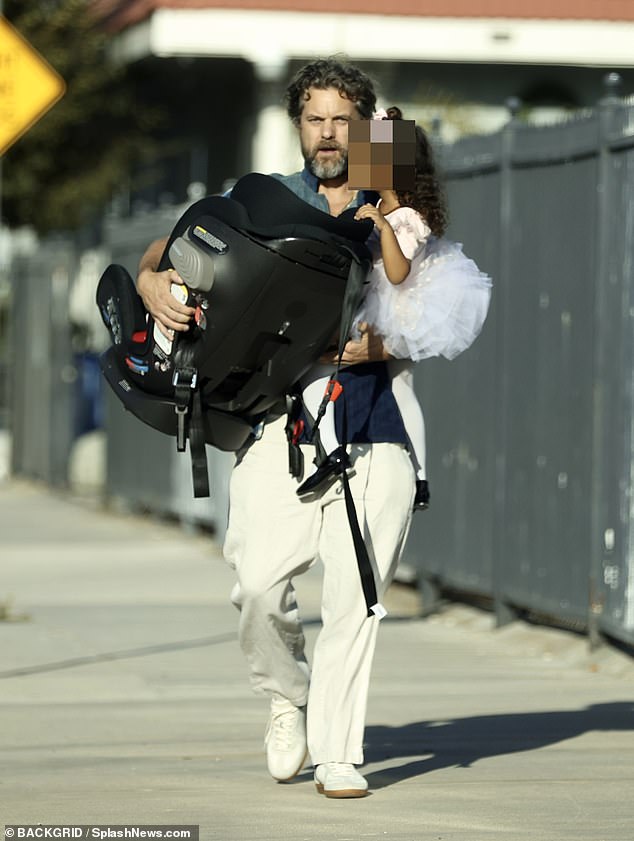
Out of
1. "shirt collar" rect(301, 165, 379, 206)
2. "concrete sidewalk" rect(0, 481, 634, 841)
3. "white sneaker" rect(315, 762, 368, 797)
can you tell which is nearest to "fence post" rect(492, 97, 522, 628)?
"concrete sidewalk" rect(0, 481, 634, 841)

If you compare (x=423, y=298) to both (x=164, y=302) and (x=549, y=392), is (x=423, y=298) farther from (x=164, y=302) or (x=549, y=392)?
(x=549, y=392)

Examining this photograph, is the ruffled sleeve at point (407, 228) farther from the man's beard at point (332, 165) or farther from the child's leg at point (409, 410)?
the child's leg at point (409, 410)

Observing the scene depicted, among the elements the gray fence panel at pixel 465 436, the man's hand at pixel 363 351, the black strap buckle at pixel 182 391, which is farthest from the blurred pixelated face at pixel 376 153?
the gray fence panel at pixel 465 436

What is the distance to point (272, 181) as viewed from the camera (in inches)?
241

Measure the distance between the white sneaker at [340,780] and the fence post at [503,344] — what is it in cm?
384

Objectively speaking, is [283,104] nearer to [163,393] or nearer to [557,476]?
[163,393]

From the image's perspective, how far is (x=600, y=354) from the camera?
9.13 m

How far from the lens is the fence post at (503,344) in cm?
1004

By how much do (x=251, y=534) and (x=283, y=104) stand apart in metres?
1.32

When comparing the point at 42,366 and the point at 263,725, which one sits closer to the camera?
the point at 263,725

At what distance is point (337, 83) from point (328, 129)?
0.14 meters

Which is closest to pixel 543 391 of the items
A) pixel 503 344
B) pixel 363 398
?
pixel 503 344

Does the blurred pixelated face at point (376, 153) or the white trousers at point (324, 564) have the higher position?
the blurred pixelated face at point (376, 153)

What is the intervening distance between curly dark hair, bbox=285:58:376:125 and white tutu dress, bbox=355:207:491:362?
1.18 feet
